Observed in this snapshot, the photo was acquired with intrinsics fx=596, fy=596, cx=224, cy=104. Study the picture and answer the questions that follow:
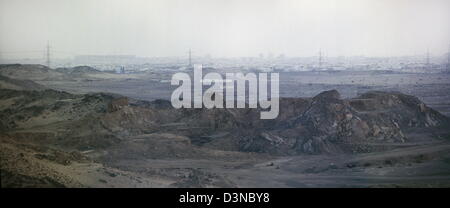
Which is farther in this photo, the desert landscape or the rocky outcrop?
the rocky outcrop

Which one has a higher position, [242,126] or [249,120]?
[249,120]

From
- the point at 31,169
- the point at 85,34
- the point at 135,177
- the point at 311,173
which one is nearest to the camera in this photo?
the point at 31,169

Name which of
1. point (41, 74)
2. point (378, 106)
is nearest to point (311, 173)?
point (378, 106)

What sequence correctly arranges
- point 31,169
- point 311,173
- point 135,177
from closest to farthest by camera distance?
point 31,169 < point 135,177 < point 311,173

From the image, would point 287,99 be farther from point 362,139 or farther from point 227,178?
point 227,178

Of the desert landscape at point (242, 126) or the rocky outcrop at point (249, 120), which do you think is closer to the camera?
the desert landscape at point (242, 126)
